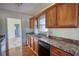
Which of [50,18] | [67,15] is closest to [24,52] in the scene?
[50,18]

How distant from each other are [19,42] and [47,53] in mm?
402

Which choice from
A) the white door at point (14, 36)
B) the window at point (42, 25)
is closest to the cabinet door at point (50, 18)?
the window at point (42, 25)

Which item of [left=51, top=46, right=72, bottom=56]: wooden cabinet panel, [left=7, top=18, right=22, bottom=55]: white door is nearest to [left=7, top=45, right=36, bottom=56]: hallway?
[left=7, top=18, right=22, bottom=55]: white door

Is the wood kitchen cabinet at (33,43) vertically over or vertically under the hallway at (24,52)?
over

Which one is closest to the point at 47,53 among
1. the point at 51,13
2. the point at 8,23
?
the point at 51,13

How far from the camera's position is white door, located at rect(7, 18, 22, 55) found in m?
1.41

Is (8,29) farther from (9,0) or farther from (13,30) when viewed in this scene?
(9,0)

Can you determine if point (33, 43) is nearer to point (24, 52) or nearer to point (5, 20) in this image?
point (24, 52)

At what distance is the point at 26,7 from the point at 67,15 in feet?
1.77

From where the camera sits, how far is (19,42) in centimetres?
144

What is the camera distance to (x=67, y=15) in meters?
1.36

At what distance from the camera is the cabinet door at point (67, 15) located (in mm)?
1333

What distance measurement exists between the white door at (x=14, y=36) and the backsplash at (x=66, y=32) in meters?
0.42

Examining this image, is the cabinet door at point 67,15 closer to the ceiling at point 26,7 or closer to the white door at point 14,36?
the ceiling at point 26,7
